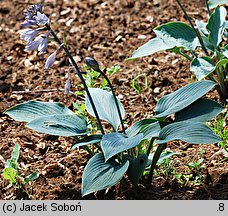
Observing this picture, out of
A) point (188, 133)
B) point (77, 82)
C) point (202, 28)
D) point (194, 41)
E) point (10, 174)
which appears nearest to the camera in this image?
point (188, 133)

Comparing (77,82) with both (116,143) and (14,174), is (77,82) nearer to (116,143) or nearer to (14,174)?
(14,174)

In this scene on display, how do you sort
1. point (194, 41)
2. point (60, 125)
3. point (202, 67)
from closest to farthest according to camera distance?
1. point (60, 125)
2. point (202, 67)
3. point (194, 41)

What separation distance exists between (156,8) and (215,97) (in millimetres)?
1658

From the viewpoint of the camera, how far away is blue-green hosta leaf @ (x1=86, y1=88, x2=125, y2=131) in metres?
3.80

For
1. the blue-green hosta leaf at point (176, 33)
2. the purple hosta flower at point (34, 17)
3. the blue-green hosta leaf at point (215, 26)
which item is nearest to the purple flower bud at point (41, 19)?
the purple hosta flower at point (34, 17)

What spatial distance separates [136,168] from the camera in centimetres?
352

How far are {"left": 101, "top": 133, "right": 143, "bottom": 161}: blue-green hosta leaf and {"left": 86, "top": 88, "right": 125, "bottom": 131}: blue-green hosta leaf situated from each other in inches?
12.5

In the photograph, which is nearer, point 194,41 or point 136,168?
point 136,168

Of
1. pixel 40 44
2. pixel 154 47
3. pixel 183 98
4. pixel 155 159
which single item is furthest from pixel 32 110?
pixel 154 47

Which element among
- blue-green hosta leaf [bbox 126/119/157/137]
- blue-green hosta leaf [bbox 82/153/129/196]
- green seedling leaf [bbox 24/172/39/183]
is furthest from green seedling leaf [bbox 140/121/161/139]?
green seedling leaf [bbox 24/172/39/183]

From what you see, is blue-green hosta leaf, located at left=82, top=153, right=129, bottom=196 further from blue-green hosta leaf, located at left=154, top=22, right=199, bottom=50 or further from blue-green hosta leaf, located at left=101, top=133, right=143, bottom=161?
blue-green hosta leaf, located at left=154, top=22, right=199, bottom=50

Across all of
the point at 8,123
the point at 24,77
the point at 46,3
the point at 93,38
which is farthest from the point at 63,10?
the point at 8,123

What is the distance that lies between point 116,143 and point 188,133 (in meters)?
0.41

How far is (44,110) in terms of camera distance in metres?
3.80
